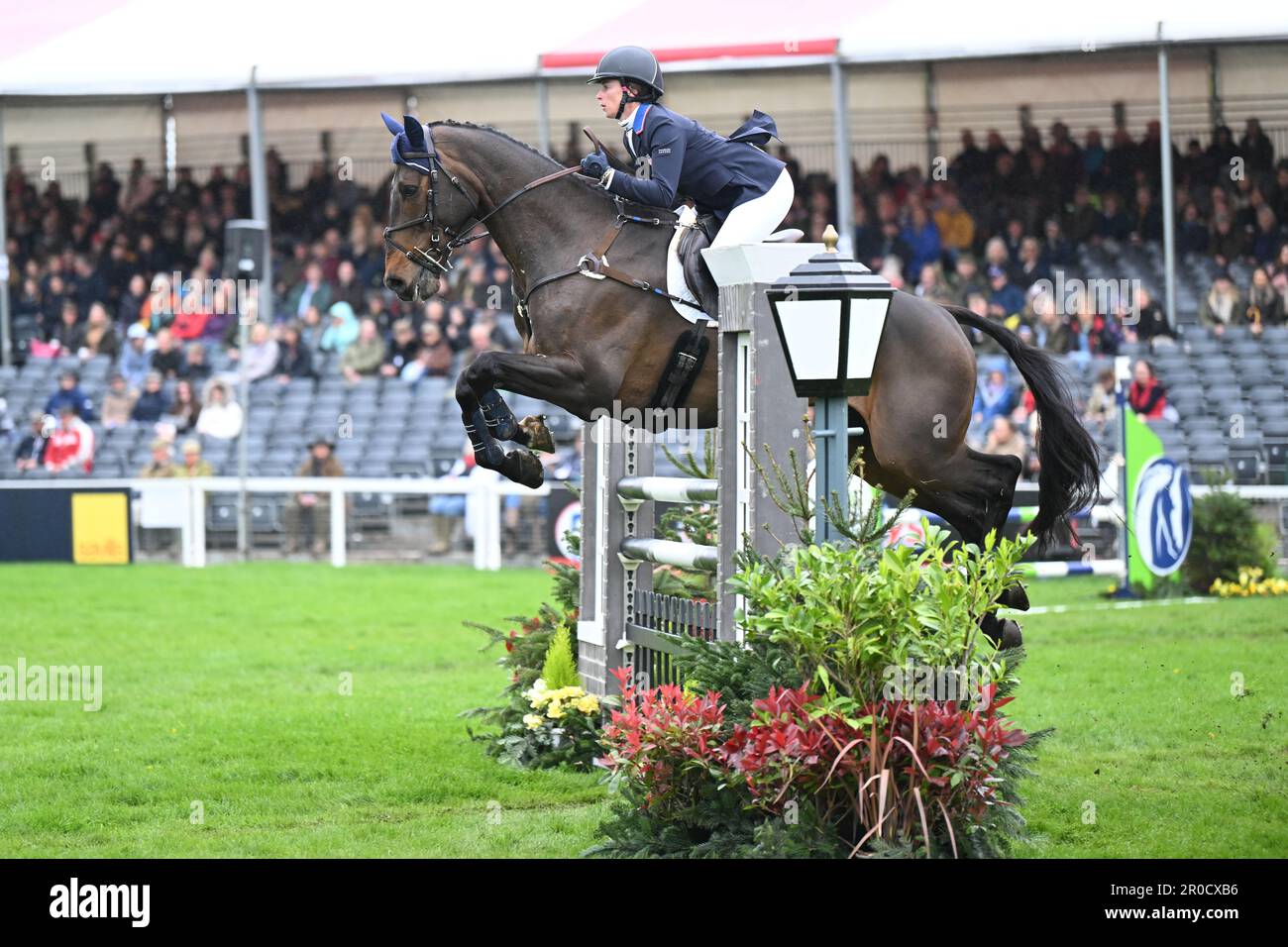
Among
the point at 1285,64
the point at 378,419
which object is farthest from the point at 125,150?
the point at 1285,64

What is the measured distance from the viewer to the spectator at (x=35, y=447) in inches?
658

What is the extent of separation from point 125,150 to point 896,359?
61.7ft

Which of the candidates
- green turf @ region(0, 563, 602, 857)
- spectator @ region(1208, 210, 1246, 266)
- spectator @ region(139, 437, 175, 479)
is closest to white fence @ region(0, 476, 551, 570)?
spectator @ region(139, 437, 175, 479)

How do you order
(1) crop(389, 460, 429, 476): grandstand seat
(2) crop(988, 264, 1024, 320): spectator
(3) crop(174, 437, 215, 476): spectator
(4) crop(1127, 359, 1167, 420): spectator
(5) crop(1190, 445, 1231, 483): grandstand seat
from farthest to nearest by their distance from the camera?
(2) crop(988, 264, 1024, 320): spectator < (3) crop(174, 437, 215, 476): spectator < (1) crop(389, 460, 429, 476): grandstand seat < (4) crop(1127, 359, 1167, 420): spectator < (5) crop(1190, 445, 1231, 483): grandstand seat

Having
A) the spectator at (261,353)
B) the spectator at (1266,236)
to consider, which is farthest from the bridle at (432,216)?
the spectator at (1266,236)

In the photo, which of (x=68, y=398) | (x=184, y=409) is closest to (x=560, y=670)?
(x=184, y=409)

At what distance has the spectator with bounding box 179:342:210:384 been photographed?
18.3m

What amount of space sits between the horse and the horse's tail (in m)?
0.03

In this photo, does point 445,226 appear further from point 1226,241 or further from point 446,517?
point 1226,241

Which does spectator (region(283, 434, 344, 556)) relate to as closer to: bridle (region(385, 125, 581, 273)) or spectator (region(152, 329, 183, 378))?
spectator (region(152, 329, 183, 378))

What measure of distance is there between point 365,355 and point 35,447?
11.9 ft

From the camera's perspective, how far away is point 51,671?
8234 millimetres
